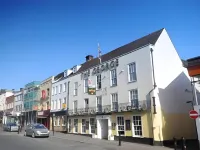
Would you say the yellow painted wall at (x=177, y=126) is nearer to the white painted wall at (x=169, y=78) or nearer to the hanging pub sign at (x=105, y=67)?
the white painted wall at (x=169, y=78)

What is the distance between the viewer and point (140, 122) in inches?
858

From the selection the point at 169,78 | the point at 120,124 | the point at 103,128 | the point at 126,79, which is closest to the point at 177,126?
the point at 169,78

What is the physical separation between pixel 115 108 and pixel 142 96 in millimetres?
4191

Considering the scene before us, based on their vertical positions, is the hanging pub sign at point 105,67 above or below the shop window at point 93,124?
above

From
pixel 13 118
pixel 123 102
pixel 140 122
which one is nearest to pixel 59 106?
pixel 123 102

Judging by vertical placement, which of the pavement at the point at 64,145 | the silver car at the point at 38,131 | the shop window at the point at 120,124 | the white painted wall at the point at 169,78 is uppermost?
the white painted wall at the point at 169,78

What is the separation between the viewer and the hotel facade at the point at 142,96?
69.4ft

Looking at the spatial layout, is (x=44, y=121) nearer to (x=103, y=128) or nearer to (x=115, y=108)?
(x=103, y=128)

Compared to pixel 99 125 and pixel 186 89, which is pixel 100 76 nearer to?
pixel 99 125

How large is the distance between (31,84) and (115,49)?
2776 centimetres

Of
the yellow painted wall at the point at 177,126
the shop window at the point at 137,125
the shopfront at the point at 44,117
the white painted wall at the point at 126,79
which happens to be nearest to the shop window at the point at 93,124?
the white painted wall at the point at 126,79

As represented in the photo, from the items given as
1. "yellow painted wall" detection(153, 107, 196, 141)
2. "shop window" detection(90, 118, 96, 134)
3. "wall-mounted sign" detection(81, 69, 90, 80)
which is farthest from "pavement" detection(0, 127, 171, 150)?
"wall-mounted sign" detection(81, 69, 90, 80)

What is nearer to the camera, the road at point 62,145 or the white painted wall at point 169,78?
the road at point 62,145

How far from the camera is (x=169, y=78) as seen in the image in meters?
23.4
